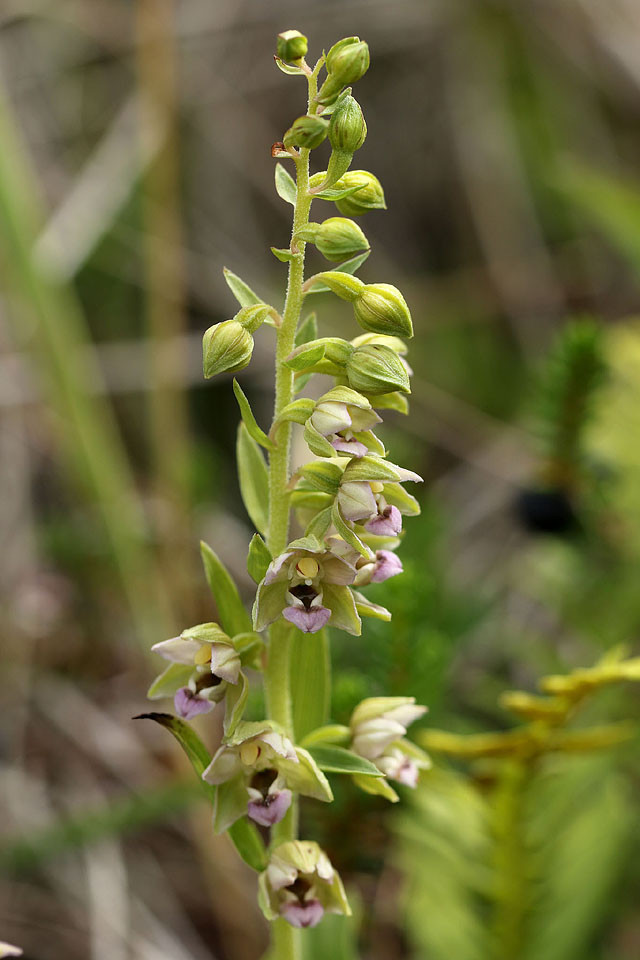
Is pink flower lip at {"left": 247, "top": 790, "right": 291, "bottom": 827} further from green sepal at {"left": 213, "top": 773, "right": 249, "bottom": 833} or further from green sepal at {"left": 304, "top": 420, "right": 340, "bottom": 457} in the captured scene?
green sepal at {"left": 304, "top": 420, "right": 340, "bottom": 457}

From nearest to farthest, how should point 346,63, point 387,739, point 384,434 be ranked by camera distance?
point 346,63 < point 387,739 < point 384,434

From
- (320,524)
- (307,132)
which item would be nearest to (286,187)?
(307,132)

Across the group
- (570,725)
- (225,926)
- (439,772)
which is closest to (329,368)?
(439,772)

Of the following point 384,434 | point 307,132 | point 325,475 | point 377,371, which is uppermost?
point 307,132

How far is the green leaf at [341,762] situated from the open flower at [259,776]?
4 cm

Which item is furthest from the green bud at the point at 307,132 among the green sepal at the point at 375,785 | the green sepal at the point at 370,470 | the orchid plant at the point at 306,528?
the green sepal at the point at 375,785

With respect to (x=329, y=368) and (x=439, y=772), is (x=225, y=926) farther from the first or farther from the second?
(x=329, y=368)

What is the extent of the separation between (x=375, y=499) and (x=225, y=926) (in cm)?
178

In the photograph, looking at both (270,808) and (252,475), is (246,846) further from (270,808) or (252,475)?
(252,475)

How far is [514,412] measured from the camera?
4168mm

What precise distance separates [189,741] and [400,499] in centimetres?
44

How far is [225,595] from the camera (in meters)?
1.34

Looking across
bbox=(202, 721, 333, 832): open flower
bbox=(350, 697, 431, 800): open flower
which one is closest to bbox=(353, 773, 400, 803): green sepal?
bbox=(350, 697, 431, 800): open flower

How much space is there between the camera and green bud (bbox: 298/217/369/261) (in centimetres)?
120
